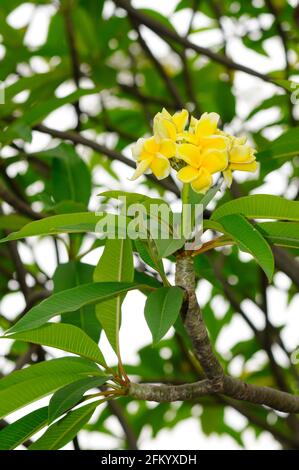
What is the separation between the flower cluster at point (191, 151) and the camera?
0.85 meters

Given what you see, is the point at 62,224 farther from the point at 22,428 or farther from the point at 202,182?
the point at 22,428

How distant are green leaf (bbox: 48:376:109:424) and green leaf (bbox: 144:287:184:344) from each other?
0.42ft

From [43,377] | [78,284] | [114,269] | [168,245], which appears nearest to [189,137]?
[168,245]

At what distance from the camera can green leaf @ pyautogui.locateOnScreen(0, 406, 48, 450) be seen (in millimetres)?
1006

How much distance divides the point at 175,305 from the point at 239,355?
1364mm

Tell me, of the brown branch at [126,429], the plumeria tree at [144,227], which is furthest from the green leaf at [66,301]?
the brown branch at [126,429]

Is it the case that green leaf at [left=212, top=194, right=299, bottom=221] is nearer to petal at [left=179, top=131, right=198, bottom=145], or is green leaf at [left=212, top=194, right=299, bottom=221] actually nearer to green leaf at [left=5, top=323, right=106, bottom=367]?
petal at [left=179, top=131, right=198, bottom=145]

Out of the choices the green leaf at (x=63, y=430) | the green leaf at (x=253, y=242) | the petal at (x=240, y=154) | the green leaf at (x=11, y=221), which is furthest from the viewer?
the green leaf at (x=11, y=221)

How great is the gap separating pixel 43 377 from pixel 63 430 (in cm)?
9

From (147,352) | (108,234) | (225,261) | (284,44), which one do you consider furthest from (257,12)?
(108,234)

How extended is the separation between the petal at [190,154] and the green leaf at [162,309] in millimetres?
139

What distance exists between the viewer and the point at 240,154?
0.90 metres

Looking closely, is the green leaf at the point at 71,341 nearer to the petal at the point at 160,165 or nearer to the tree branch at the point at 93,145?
the petal at the point at 160,165
